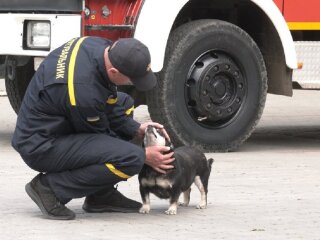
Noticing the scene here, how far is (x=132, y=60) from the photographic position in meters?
7.19

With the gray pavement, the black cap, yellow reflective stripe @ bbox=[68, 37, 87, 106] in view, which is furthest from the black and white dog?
yellow reflective stripe @ bbox=[68, 37, 87, 106]

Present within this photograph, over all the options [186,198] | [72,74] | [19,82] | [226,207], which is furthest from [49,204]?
[19,82]

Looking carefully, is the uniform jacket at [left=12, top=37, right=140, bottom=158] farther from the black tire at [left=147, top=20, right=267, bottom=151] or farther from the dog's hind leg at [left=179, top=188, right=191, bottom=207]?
the black tire at [left=147, top=20, right=267, bottom=151]

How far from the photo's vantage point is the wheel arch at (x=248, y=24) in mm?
10359

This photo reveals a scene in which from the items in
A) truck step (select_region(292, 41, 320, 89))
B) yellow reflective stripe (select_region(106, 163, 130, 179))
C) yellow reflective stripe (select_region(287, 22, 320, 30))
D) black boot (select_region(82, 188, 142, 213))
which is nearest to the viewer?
yellow reflective stripe (select_region(106, 163, 130, 179))

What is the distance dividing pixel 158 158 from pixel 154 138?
0.14 meters

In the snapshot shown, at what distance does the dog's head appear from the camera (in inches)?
295

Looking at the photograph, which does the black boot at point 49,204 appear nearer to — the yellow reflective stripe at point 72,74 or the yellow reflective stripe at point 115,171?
the yellow reflective stripe at point 115,171

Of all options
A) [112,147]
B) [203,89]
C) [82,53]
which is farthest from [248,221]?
[203,89]

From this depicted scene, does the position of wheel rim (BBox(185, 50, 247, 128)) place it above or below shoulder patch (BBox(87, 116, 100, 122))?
below

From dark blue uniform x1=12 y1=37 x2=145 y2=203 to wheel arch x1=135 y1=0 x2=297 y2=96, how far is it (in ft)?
9.45

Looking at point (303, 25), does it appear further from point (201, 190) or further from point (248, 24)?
point (201, 190)

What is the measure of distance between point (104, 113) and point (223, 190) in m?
1.58

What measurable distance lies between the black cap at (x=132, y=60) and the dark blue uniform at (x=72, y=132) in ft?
0.38
